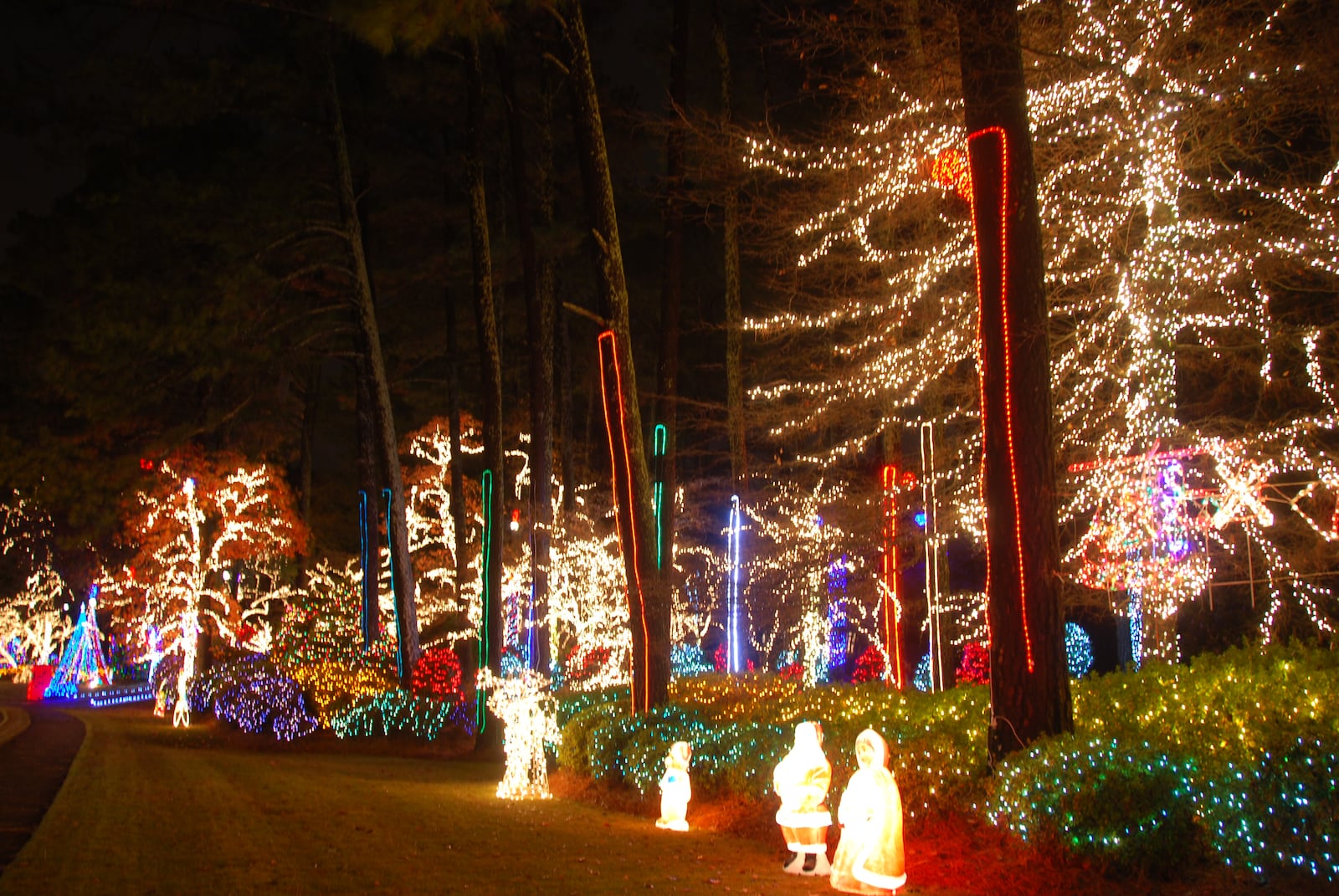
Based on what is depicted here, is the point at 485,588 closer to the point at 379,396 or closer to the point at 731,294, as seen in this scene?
the point at 379,396

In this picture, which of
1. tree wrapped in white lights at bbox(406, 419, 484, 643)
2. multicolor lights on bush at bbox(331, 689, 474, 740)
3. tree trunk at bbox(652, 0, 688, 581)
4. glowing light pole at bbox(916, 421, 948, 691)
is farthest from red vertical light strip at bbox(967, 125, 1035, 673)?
tree wrapped in white lights at bbox(406, 419, 484, 643)

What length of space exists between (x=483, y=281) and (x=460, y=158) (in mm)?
5082

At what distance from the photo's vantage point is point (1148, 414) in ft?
36.0

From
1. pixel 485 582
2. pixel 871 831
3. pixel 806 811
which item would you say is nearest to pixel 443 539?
pixel 485 582

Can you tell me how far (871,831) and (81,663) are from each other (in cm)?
4516

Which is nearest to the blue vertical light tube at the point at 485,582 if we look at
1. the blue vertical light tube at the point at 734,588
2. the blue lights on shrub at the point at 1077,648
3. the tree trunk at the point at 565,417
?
the blue vertical light tube at the point at 734,588

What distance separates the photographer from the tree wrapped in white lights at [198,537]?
24781mm

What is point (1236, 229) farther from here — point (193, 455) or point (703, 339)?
point (703, 339)

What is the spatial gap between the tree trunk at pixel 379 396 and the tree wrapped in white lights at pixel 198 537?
6.45 meters

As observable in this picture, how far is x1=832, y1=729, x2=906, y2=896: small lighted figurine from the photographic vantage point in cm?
656

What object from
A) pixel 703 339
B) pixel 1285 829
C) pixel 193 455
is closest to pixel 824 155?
pixel 1285 829

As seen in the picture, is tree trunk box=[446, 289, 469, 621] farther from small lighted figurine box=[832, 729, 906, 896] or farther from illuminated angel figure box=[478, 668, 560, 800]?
small lighted figurine box=[832, 729, 906, 896]

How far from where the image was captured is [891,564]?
1462 centimetres

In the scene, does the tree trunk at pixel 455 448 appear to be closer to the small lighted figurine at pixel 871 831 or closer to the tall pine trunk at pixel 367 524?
the tall pine trunk at pixel 367 524
